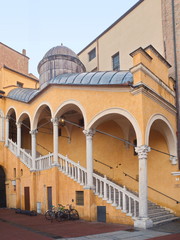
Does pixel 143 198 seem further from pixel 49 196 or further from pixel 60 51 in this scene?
pixel 60 51

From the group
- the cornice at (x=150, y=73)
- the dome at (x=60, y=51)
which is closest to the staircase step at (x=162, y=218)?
the cornice at (x=150, y=73)

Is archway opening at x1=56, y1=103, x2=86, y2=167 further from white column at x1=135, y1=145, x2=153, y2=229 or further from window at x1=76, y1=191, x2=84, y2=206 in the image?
white column at x1=135, y1=145, x2=153, y2=229

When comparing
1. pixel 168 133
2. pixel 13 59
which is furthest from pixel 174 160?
pixel 13 59

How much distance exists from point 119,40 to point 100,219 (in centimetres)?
1319

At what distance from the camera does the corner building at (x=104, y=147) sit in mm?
11859

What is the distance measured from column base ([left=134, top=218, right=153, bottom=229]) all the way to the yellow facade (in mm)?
447

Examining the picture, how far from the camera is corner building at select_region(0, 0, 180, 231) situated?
38.9 feet

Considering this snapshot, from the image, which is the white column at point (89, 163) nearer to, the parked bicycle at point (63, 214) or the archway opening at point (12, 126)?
the parked bicycle at point (63, 214)

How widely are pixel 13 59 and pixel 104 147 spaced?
53.8 feet

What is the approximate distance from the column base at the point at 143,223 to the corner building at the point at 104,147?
36 millimetres

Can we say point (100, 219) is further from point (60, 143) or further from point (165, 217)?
point (60, 143)

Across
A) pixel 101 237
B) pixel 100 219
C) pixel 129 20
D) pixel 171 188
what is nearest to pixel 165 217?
pixel 171 188

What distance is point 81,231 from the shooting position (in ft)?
33.9

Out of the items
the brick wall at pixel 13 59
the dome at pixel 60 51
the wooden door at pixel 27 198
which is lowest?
the wooden door at pixel 27 198
